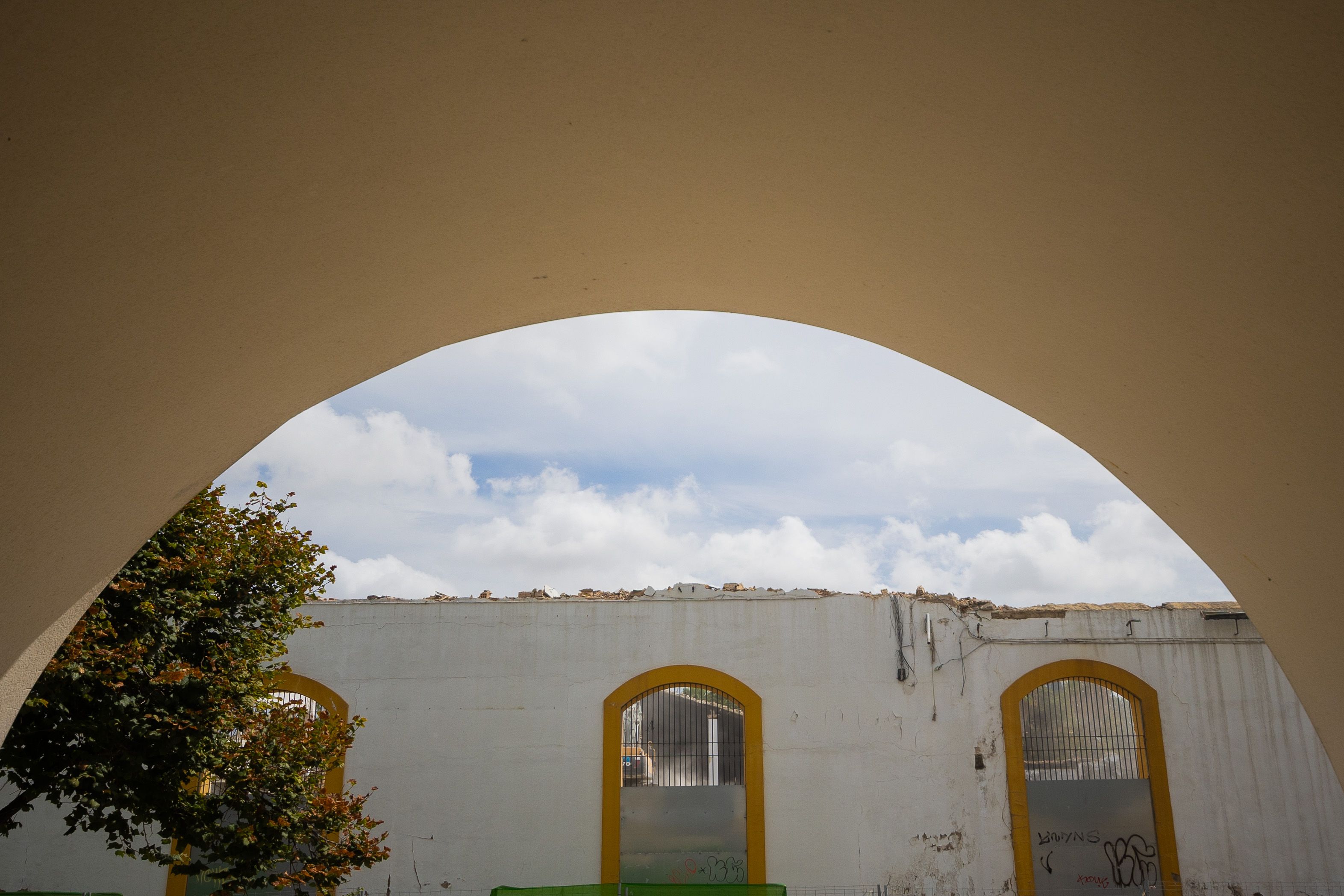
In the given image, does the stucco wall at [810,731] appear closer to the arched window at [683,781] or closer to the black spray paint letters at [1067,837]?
the arched window at [683,781]

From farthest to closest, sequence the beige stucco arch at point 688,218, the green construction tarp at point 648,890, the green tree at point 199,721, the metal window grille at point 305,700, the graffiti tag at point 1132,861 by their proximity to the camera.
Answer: the metal window grille at point 305,700 → the graffiti tag at point 1132,861 → the green construction tarp at point 648,890 → the green tree at point 199,721 → the beige stucco arch at point 688,218

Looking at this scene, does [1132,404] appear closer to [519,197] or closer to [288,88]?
[519,197]

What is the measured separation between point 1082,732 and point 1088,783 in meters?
0.64

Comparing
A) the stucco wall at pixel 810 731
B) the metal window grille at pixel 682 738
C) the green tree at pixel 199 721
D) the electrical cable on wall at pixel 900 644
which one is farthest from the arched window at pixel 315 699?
the electrical cable on wall at pixel 900 644

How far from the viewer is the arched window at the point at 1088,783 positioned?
1205 cm

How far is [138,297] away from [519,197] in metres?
0.82

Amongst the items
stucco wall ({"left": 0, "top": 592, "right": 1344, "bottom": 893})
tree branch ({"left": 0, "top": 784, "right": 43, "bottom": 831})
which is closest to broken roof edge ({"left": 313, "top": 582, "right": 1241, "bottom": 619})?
stucco wall ({"left": 0, "top": 592, "right": 1344, "bottom": 893})

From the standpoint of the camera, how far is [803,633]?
12.9 meters

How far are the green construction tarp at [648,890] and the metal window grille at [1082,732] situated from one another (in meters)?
3.75

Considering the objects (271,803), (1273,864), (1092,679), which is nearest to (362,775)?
(271,803)

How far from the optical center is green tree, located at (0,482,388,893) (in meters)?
6.10

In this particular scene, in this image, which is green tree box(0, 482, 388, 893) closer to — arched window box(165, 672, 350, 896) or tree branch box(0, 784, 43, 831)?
tree branch box(0, 784, 43, 831)

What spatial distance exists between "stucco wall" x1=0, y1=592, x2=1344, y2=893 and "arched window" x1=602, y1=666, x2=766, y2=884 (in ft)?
0.63

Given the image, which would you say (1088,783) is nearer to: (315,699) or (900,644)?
(900,644)
